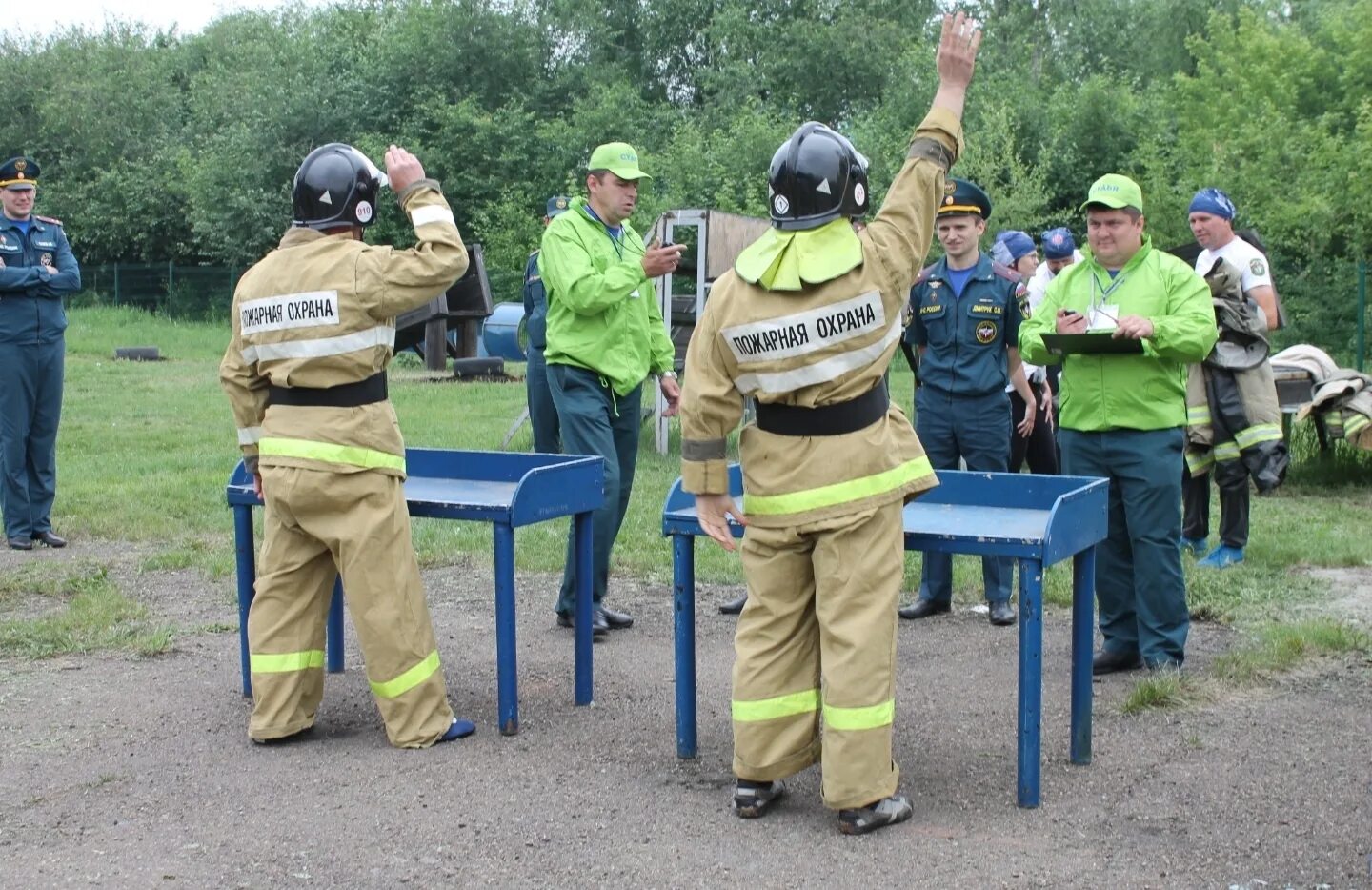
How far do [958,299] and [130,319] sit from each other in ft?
97.1

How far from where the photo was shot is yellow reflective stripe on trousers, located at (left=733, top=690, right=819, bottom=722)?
15.1 ft

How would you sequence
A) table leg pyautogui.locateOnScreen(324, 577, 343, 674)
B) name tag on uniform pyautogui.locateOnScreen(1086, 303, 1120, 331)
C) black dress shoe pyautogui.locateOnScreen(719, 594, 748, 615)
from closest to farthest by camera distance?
1. name tag on uniform pyautogui.locateOnScreen(1086, 303, 1120, 331)
2. table leg pyautogui.locateOnScreen(324, 577, 343, 674)
3. black dress shoe pyautogui.locateOnScreen(719, 594, 748, 615)

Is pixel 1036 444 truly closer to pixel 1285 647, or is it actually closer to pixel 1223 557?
pixel 1223 557

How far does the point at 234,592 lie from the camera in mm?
8086

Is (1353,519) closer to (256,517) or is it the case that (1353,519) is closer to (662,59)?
(256,517)

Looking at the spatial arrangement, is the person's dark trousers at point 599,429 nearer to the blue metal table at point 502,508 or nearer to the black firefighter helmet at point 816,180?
the blue metal table at point 502,508

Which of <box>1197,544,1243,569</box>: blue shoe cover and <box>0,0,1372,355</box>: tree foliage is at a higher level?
<box>0,0,1372,355</box>: tree foliage

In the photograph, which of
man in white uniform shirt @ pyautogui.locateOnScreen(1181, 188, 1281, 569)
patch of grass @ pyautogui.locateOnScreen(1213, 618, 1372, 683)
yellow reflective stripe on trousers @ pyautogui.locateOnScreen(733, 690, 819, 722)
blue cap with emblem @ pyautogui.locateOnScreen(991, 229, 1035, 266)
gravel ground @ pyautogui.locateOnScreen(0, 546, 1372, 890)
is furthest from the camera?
blue cap with emblem @ pyautogui.locateOnScreen(991, 229, 1035, 266)

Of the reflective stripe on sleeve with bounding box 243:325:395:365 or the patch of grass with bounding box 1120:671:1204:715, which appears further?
the patch of grass with bounding box 1120:671:1204:715

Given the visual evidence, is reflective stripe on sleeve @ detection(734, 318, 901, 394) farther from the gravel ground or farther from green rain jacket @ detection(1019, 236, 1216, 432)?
green rain jacket @ detection(1019, 236, 1216, 432)

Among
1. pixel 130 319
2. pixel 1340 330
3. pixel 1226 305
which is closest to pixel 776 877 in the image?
pixel 1226 305

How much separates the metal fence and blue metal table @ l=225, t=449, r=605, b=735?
29.8 meters

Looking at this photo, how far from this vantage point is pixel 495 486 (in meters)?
6.11

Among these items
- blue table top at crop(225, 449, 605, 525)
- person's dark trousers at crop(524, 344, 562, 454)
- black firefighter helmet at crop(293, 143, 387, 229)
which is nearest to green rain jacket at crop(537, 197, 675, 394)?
person's dark trousers at crop(524, 344, 562, 454)
